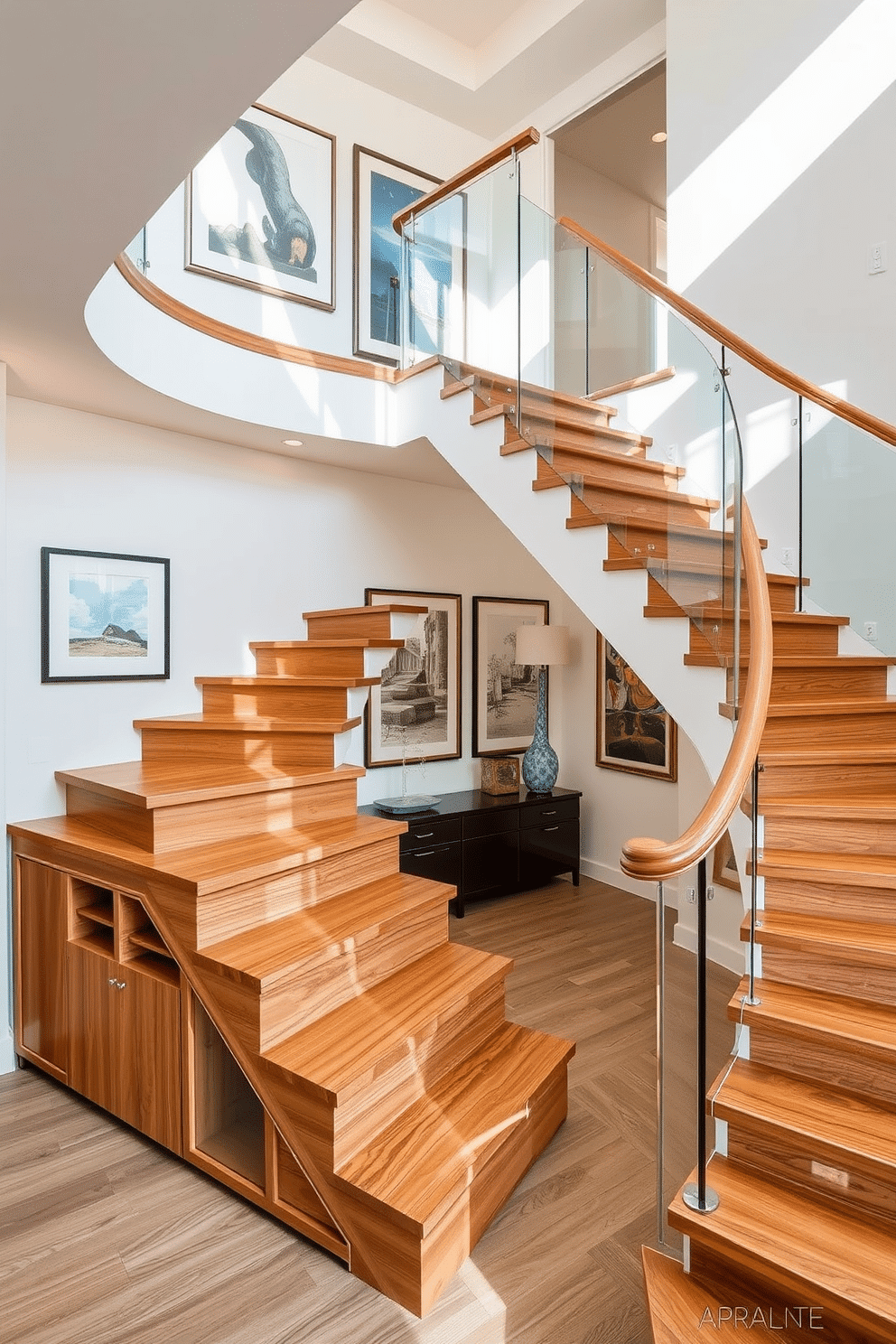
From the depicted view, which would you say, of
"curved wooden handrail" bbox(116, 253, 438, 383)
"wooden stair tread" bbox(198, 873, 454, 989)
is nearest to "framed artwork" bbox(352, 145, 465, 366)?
"curved wooden handrail" bbox(116, 253, 438, 383)

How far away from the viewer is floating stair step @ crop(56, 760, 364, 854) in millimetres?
2744

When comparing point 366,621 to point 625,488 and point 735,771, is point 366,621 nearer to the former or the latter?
point 625,488

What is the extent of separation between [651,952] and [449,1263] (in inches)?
91.9

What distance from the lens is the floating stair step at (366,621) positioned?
3.65m

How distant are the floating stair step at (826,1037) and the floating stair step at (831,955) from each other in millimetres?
36

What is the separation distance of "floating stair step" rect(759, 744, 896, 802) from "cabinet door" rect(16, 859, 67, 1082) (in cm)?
250

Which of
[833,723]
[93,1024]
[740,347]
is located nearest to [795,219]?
[740,347]

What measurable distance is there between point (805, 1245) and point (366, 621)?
113 inches

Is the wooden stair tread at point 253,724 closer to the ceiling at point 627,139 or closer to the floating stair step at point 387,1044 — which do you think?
the floating stair step at point 387,1044

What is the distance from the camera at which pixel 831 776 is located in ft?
8.73

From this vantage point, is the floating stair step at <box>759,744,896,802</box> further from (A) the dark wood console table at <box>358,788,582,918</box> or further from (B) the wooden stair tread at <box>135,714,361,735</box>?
Answer: (A) the dark wood console table at <box>358,788,582,918</box>

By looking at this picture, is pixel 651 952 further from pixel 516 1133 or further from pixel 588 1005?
pixel 516 1133

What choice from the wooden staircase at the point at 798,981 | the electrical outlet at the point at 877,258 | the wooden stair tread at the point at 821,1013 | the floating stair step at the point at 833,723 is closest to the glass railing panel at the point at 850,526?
the wooden staircase at the point at 798,981

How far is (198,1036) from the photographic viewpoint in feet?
7.99
